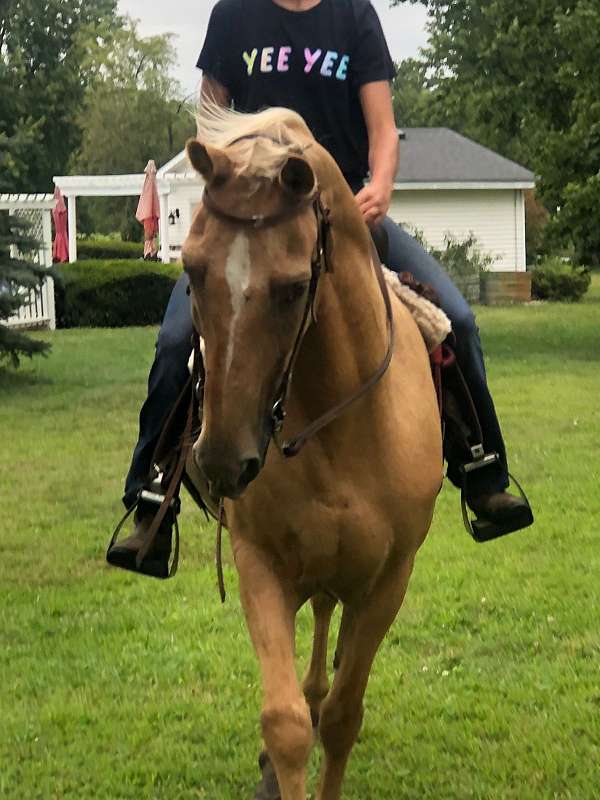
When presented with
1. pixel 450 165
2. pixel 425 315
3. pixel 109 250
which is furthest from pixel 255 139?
pixel 450 165

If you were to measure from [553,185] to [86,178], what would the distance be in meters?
18.9

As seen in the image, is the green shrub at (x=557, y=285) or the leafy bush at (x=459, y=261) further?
the green shrub at (x=557, y=285)

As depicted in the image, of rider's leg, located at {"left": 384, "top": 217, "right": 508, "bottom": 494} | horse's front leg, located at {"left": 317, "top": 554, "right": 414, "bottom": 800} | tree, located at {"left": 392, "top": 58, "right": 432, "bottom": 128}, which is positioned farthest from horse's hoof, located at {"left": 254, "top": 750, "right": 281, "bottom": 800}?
tree, located at {"left": 392, "top": 58, "right": 432, "bottom": 128}

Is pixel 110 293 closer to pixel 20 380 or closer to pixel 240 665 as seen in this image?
pixel 20 380

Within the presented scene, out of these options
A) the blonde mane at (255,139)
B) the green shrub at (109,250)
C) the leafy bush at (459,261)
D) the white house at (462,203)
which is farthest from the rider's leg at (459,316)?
the white house at (462,203)

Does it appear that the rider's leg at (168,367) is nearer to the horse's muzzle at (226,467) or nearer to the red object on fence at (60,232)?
the horse's muzzle at (226,467)

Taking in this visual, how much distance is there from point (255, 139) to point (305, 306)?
49cm

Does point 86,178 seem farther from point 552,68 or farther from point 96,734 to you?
point 96,734

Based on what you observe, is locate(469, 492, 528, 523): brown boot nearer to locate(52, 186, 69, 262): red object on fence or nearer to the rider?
the rider

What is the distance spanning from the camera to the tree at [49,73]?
5438 cm

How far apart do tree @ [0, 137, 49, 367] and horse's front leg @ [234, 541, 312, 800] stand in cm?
1299

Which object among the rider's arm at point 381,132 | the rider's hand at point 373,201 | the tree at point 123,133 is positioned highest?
the tree at point 123,133

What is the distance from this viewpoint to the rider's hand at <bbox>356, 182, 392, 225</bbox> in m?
3.91

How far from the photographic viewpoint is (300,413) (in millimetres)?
3475
